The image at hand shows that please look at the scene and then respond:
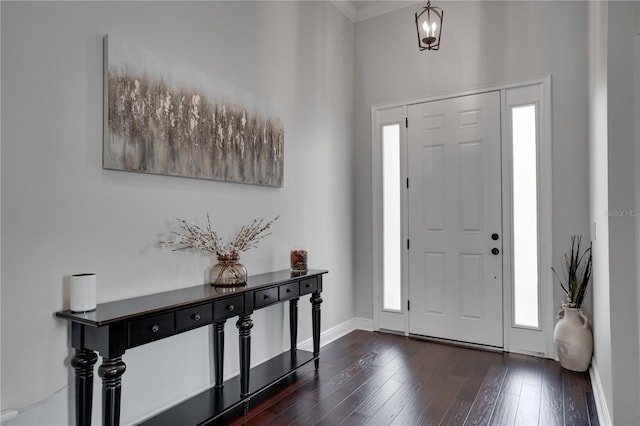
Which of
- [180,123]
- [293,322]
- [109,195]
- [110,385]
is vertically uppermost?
[180,123]

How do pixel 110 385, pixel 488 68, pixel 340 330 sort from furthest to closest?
pixel 340 330 < pixel 488 68 < pixel 110 385

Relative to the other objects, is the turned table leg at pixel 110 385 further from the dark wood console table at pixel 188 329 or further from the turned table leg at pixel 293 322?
the turned table leg at pixel 293 322

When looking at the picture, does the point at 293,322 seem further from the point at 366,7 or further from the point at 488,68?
the point at 366,7

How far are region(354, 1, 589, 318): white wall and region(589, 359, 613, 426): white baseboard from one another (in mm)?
630

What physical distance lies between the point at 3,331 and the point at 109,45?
140 centimetres

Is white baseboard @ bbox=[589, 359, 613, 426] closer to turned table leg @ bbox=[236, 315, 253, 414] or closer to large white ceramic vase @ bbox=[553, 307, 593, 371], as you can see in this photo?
large white ceramic vase @ bbox=[553, 307, 593, 371]

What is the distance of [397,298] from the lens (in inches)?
164

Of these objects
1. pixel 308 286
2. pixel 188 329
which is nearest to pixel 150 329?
pixel 188 329

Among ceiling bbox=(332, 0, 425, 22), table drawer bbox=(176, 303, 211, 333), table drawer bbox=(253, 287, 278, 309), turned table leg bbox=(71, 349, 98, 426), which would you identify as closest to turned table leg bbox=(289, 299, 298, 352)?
table drawer bbox=(253, 287, 278, 309)

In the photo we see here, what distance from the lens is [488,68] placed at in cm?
370

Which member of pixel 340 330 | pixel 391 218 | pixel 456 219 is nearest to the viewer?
pixel 456 219

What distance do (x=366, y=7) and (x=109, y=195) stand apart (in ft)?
11.2

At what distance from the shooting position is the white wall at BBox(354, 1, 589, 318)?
330cm

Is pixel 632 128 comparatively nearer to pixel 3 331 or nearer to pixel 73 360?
pixel 73 360
